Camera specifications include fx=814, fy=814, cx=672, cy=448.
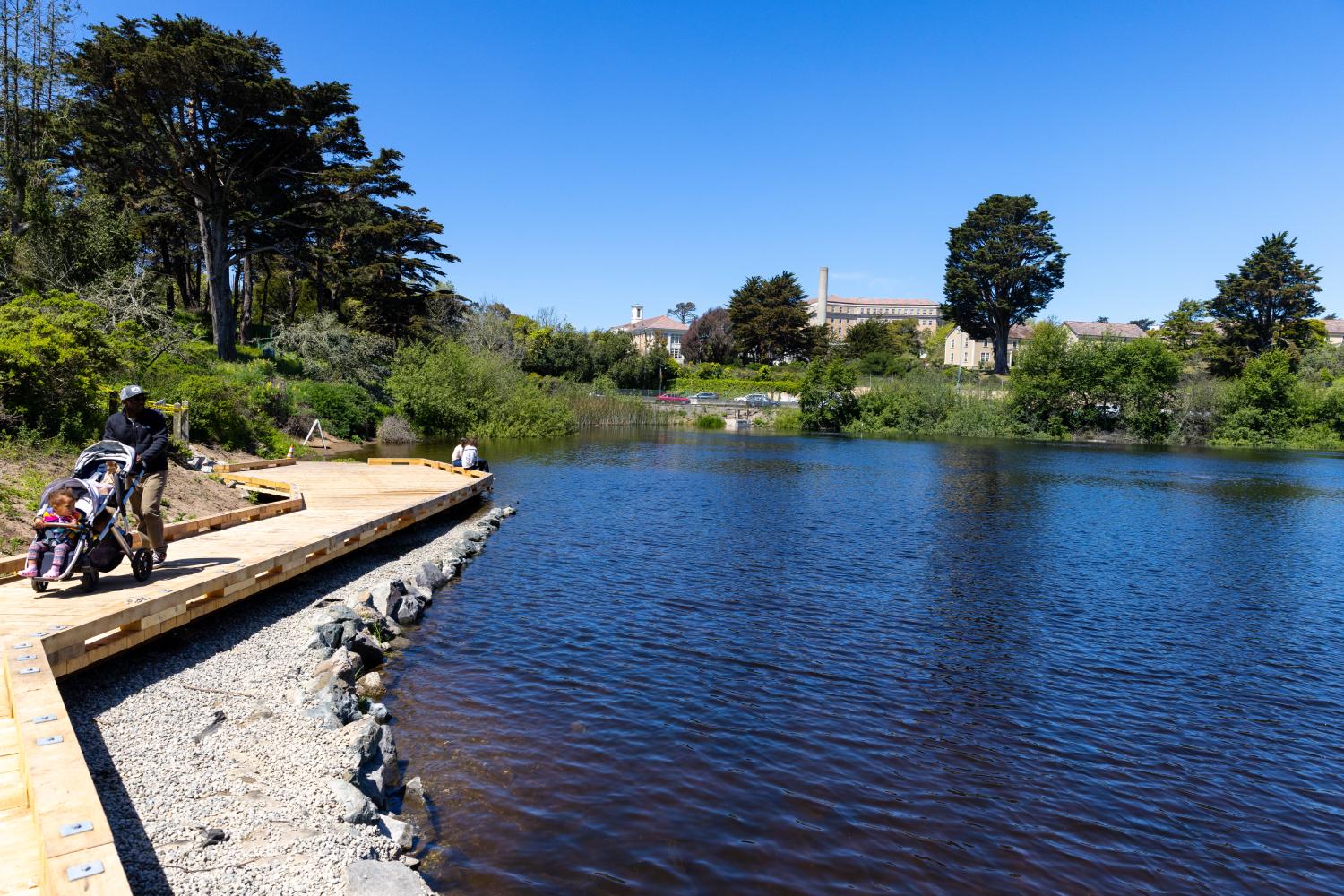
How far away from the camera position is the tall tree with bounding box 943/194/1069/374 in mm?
87062

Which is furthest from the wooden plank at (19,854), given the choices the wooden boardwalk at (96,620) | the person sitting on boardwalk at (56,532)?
the person sitting on boardwalk at (56,532)

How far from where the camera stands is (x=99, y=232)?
33312 millimetres

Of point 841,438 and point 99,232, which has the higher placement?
point 99,232

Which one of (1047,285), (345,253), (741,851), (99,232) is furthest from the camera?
(1047,285)

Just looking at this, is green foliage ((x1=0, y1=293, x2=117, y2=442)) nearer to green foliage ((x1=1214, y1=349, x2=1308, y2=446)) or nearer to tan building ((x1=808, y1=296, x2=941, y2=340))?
green foliage ((x1=1214, y1=349, x2=1308, y2=446))

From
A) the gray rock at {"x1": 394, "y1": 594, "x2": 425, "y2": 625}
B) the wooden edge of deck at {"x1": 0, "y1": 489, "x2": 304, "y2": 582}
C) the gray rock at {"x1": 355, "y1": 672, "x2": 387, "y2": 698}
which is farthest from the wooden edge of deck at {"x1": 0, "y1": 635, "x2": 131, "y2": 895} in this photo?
the gray rock at {"x1": 394, "y1": 594, "x2": 425, "y2": 625}

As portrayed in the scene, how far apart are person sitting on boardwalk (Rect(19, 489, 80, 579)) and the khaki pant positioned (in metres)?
0.90

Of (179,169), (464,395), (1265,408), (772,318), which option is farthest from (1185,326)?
(179,169)

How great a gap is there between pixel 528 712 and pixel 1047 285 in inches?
3643

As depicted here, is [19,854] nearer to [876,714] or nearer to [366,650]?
[366,650]

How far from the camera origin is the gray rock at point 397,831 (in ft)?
19.2

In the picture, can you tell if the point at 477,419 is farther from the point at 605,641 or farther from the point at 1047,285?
the point at 1047,285

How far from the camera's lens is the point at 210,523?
494 inches

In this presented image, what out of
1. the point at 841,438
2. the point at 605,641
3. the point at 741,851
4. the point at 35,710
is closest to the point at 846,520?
the point at 605,641
